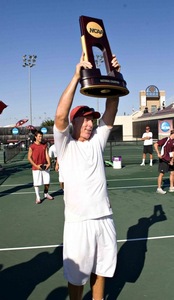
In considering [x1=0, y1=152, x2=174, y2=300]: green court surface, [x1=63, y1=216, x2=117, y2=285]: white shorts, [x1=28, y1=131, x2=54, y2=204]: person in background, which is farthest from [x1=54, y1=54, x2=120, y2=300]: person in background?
[x1=28, y1=131, x2=54, y2=204]: person in background

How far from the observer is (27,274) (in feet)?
12.5

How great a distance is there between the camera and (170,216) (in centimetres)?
625

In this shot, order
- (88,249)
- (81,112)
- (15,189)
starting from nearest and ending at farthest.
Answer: (88,249) < (81,112) < (15,189)

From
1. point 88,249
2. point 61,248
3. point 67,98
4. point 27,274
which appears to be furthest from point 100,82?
point 61,248

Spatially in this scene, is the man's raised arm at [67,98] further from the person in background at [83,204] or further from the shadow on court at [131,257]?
the shadow on court at [131,257]

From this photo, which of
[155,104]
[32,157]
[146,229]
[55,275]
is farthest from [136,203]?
[155,104]

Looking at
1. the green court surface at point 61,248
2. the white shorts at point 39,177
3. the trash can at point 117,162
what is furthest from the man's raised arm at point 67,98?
the trash can at point 117,162

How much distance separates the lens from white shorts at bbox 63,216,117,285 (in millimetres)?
2514

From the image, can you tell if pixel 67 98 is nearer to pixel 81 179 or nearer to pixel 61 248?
pixel 81 179

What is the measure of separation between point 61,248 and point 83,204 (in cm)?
242

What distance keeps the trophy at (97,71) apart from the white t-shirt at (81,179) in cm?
41

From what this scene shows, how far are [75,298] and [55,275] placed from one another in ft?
3.78

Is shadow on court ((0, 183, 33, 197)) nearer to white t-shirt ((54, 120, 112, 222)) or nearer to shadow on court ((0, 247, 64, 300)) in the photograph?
shadow on court ((0, 247, 64, 300))

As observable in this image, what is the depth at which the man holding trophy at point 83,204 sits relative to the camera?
252cm
